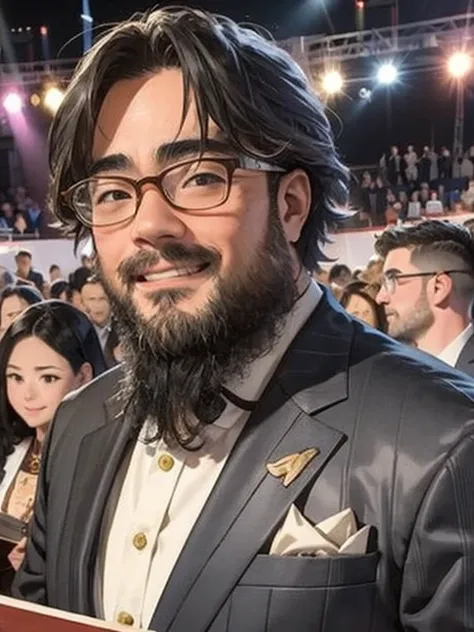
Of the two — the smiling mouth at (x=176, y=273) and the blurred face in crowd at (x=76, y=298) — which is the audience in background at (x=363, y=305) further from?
the smiling mouth at (x=176, y=273)

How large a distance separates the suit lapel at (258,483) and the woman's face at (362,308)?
1984 mm

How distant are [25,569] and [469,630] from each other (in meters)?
0.58

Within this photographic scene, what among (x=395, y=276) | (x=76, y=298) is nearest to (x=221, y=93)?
(x=395, y=276)

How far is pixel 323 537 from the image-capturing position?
0.75 metres

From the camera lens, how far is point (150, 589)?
842mm

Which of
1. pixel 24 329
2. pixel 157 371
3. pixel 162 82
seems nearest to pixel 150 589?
pixel 157 371

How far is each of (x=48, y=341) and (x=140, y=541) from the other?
0.99 m

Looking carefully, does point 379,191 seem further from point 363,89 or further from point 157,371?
point 157,371

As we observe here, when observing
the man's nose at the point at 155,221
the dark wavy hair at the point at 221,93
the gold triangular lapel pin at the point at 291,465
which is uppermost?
the dark wavy hair at the point at 221,93

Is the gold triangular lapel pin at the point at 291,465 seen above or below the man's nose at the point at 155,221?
below

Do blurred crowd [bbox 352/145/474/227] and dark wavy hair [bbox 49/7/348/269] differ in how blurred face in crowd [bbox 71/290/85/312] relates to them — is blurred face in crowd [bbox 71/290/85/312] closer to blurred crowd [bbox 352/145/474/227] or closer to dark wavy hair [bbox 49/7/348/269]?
dark wavy hair [bbox 49/7/348/269]

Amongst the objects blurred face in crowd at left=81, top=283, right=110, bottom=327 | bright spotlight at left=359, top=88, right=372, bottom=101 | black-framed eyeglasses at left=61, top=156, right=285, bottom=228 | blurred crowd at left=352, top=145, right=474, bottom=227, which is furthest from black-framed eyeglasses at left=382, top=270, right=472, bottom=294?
bright spotlight at left=359, top=88, right=372, bottom=101

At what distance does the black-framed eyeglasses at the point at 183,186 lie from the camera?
823 mm

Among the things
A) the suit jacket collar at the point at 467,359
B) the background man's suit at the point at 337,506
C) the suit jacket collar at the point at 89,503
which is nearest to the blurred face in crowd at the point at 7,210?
the suit jacket collar at the point at 467,359
